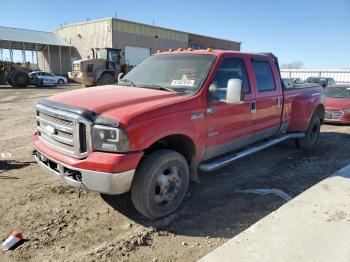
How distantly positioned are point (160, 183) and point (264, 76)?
289 cm

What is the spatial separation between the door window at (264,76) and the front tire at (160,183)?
2183 mm

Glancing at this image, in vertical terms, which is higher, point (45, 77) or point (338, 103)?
point (338, 103)

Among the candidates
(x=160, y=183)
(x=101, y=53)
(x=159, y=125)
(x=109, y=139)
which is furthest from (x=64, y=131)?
(x=101, y=53)

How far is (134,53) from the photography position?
40656 mm

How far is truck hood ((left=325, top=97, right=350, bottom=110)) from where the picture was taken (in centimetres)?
1032

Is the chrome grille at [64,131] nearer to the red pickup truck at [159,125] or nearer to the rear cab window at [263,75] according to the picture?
the red pickup truck at [159,125]

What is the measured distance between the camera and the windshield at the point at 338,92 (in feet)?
37.0

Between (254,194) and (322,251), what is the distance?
161 cm

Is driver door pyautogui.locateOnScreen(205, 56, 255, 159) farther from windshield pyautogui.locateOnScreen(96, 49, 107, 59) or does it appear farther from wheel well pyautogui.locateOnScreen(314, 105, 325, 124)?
windshield pyautogui.locateOnScreen(96, 49, 107, 59)

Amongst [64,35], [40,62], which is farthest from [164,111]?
[40,62]

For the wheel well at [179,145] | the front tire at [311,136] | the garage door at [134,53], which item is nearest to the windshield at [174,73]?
the wheel well at [179,145]

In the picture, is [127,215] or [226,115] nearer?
[127,215]

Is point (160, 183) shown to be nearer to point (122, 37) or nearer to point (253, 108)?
point (253, 108)

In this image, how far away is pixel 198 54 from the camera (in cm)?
473
